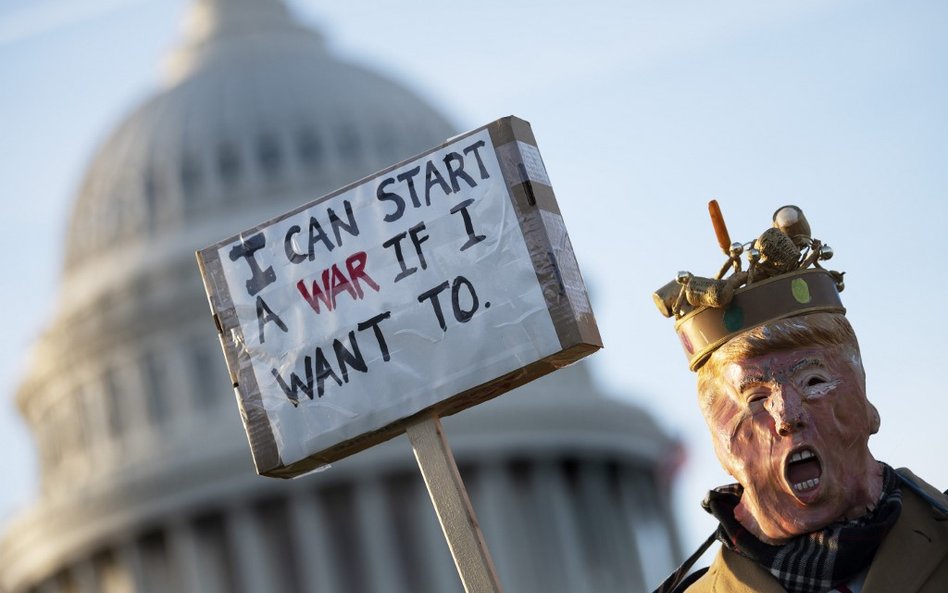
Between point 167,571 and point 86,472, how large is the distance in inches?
146

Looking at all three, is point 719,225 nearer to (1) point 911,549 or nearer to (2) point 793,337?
(2) point 793,337

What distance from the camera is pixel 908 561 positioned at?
4.42m

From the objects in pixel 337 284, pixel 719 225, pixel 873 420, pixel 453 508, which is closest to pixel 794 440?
pixel 873 420

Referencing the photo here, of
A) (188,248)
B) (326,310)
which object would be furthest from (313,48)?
(326,310)

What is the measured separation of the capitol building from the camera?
48562mm

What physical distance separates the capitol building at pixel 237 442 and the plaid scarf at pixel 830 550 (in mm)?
41432

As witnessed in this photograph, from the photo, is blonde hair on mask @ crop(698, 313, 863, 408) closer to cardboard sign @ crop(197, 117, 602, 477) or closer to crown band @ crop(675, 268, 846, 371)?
crown band @ crop(675, 268, 846, 371)

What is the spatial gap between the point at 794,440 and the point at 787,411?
2.5 inches

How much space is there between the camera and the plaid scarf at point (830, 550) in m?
4.47

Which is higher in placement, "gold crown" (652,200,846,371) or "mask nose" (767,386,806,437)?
"gold crown" (652,200,846,371)

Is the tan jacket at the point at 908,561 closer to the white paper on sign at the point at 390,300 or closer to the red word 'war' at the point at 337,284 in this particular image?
the white paper on sign at the point at 390,300

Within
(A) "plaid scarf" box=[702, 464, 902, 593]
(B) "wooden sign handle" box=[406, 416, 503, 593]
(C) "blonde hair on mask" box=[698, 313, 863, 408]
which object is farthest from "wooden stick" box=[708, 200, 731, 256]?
(B) "wooden sign handle" box=[406, 416, 503, 593]

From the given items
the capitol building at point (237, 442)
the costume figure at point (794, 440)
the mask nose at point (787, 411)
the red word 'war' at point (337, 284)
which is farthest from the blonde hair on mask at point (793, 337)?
the capitol building at point (237, 442)

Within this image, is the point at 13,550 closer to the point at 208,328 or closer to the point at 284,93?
the point at 208,328
